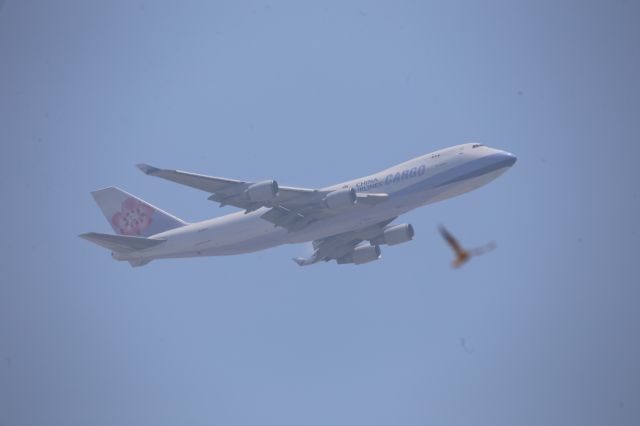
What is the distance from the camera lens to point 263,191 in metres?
40.7

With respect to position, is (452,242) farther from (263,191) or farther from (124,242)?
(124,242)

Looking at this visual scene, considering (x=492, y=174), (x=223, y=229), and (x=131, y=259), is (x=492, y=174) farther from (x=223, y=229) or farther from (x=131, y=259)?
(x=131, y=259)

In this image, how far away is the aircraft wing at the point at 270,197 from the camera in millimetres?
40000

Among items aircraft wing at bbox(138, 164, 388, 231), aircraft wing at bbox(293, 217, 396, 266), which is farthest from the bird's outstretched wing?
aircraft wing at bbox(293, 217, 396, 266)

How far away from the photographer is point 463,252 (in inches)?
636

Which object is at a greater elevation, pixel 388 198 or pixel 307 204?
pixel 307 204

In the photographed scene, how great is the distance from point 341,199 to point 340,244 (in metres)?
9.49

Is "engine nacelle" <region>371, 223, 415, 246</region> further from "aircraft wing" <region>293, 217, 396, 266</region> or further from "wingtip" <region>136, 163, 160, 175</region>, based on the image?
"wingtip" <region>136, 163, 160, 175</region>

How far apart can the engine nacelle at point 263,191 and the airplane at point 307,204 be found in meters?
0.05

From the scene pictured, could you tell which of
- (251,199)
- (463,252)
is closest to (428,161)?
(251,199)

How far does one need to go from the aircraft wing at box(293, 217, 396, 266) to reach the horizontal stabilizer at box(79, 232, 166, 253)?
1008 centimetres

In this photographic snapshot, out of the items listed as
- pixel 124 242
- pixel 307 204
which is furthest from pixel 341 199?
pixel 124 242

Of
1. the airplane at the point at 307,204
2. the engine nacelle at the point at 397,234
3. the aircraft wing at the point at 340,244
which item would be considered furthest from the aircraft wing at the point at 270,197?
the engine nacelle at the point at 397,234

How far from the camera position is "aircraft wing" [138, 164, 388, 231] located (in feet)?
131
